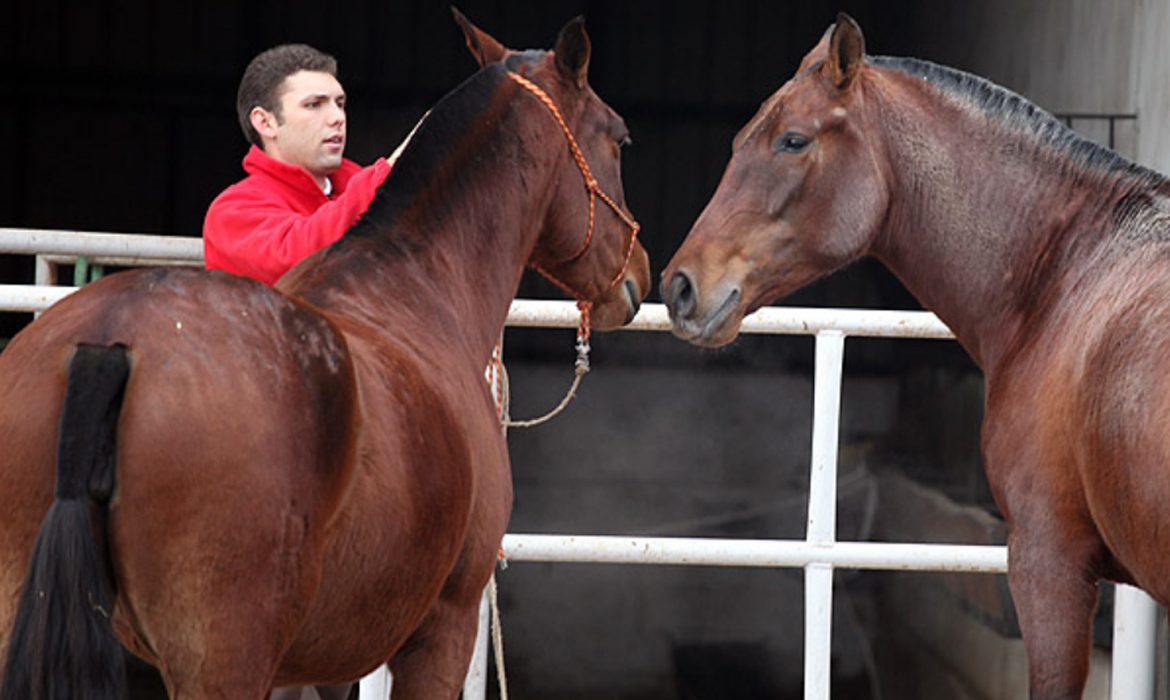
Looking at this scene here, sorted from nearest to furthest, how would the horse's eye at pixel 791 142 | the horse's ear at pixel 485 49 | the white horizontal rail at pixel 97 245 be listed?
the horse's ear at pixel 485 49
the horse's eye at pixel 791 142
the white horizontal rail at pixel 97 245

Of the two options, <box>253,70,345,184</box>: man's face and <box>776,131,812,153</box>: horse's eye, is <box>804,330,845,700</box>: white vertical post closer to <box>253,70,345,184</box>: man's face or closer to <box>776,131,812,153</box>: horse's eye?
<box>776,131,812,153</box>: horse's eye

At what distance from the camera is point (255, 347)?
1.79 metres

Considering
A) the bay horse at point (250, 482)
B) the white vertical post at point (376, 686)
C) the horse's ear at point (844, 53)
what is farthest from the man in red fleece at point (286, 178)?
the white vertical post at point (376, 686)

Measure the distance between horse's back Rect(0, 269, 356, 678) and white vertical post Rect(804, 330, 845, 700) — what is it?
1985 millimetres

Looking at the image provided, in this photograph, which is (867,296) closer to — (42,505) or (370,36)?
(370,36)

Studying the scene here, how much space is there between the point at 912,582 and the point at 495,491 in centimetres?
827

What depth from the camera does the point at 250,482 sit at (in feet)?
5.63

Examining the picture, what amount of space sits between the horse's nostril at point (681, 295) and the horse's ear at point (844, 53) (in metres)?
0.51

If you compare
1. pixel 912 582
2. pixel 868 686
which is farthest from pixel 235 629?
pixel 912 582

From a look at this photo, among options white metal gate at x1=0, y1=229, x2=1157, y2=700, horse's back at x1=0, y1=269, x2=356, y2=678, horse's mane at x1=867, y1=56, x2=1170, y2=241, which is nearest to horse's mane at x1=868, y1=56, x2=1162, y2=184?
horse's mane at x1=867, y1=56, x2=1170, y2=241

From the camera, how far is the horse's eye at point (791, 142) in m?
2.88

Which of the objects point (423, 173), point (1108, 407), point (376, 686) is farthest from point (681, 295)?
point (376, 686)

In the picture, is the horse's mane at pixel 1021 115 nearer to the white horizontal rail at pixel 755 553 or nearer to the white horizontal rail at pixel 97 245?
the white horizontal rail at pixel 755 553

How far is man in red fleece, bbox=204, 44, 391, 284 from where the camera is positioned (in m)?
2.49
